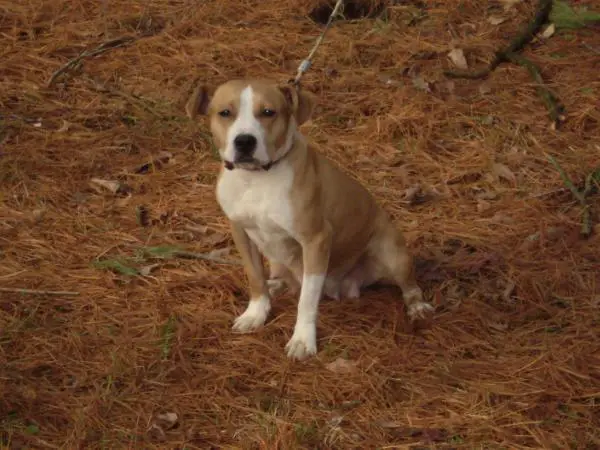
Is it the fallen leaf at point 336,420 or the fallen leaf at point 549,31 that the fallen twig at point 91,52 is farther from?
the fallen leaf at point 336,420

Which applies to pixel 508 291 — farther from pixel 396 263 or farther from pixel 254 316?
pixel 254 316

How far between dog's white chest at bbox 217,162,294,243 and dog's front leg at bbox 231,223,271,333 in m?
0.23

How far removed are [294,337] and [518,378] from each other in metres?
1.01

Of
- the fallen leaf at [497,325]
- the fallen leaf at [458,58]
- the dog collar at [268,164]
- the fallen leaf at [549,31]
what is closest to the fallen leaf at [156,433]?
the dog collar at [268,164]

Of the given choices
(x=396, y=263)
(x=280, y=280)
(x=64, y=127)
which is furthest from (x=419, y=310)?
(x=64, y=127)

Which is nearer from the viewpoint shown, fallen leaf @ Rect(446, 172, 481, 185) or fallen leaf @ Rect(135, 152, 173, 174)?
fallen leaf @ Rect(446, 172, 481, 185)

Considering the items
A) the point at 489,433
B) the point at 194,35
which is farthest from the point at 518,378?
the point at 194,35

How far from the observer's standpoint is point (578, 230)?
4.97 m

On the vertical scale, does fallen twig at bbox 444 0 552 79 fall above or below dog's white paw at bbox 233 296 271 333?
above

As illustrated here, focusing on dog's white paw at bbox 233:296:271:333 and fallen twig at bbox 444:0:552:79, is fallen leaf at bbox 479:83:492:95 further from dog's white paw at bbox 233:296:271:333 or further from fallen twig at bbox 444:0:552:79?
dog's white paw at bbox 233:296:271:333

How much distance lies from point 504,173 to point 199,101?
2347 millimetres

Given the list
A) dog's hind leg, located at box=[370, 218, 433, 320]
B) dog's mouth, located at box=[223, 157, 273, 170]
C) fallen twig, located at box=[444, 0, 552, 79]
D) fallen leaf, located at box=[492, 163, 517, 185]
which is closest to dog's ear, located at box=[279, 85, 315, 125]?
dog's mouth, located at box=[223, 157, 273, 170]

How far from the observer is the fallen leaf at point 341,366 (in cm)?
395

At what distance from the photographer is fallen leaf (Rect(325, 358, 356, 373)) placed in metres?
3.95
